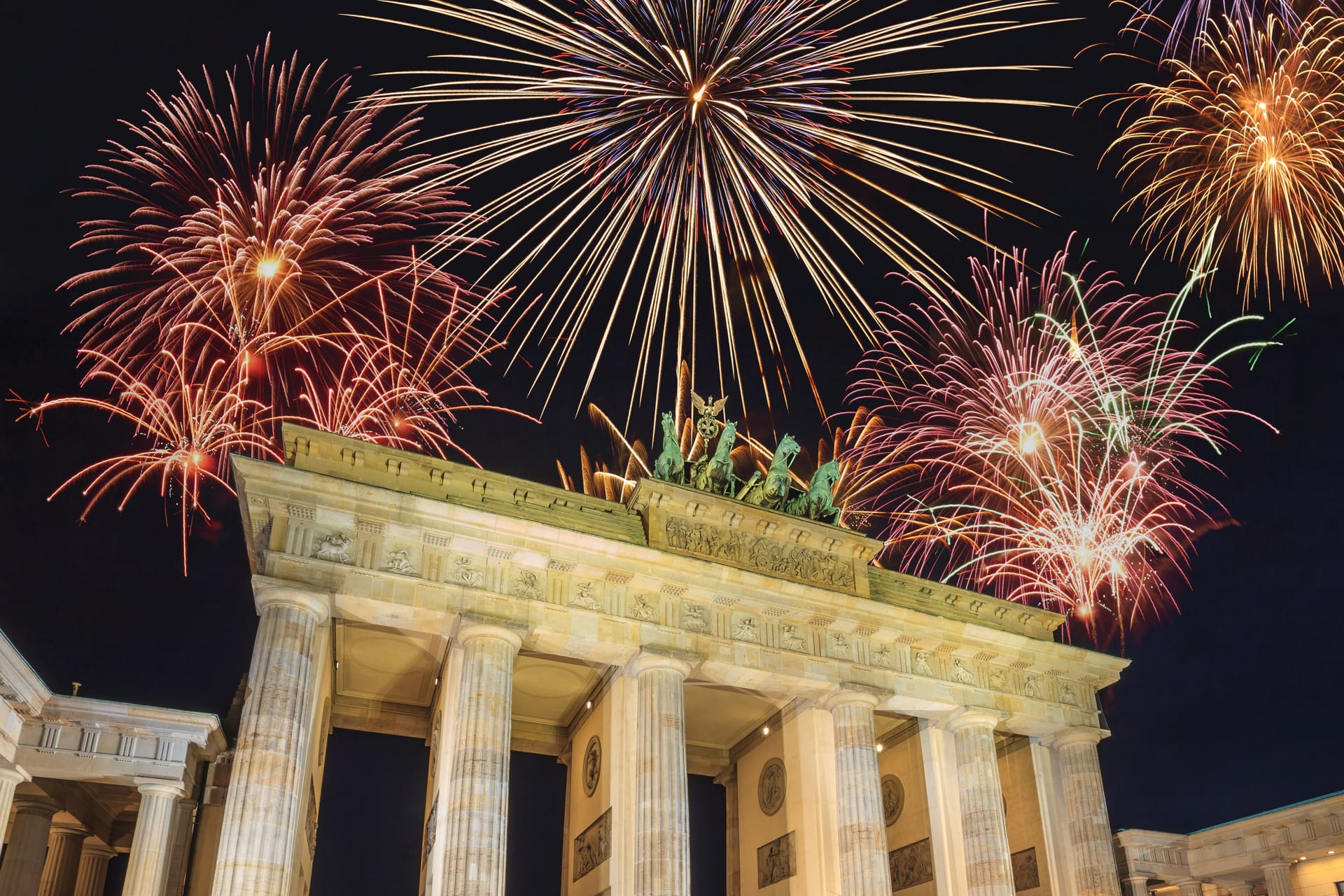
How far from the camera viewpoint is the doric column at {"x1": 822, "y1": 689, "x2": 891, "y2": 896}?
2584 cm

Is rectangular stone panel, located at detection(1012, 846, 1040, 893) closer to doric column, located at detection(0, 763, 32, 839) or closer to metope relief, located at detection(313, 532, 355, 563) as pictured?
metope relief, located at detection(313, 532, 355, 563)

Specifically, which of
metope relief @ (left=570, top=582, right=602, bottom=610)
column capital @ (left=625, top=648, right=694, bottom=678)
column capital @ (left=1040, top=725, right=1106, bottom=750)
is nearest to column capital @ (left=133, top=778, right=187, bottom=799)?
metope relief @ (left=570, top=582, right=602, bottom=610)

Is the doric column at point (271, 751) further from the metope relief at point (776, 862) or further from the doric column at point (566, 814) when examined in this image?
the metope relief at point (776, 862)

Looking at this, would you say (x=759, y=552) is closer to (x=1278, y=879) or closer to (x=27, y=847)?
(x=27, y=847)

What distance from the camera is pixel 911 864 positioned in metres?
31.0

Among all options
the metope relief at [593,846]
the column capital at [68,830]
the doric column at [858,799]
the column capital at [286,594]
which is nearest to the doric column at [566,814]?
the metope relief at [593,846]

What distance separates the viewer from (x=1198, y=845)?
37.1 m

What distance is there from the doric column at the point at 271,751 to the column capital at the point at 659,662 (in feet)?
25.6

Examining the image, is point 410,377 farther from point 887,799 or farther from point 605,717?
point 887,799

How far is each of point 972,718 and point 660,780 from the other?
1033 cm

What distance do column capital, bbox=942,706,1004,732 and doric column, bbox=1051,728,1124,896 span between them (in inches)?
126

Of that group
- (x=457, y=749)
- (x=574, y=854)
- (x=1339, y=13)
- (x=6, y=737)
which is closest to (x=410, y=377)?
(x=457, y=749)

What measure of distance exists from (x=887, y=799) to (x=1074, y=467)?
12443 millimetres

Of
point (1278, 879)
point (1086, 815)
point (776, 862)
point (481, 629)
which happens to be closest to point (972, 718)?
point (1086, 815)
